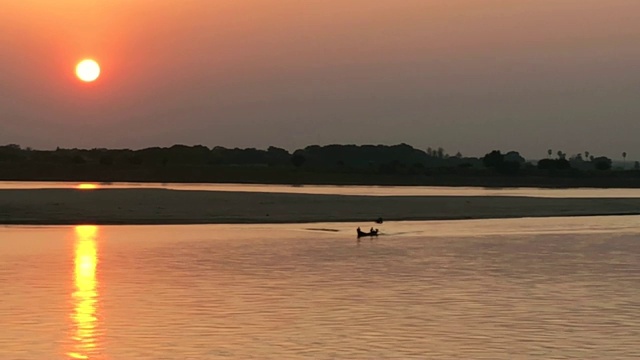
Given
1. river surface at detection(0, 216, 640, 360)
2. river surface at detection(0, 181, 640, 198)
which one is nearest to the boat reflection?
river surface at detection(0, 216, 640, 360)

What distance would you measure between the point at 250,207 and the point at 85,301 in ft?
114

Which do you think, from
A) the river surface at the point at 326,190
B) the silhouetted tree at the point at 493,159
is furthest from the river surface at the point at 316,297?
the silhouetted tree at the point at 493,159

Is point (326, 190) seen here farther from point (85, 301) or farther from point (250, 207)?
point (85, 301)

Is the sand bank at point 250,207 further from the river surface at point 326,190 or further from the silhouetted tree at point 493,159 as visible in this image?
the silhouetted tree at point 493,159

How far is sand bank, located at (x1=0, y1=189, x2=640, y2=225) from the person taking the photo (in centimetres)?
4947

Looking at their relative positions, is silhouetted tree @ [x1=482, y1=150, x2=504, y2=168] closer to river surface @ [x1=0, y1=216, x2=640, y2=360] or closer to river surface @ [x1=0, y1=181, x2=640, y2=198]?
river surface @ [x1=0, y1=181, x2=640, y2=198]

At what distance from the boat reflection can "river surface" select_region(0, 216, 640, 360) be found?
1.5 inches

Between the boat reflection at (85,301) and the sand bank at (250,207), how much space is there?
13700mm

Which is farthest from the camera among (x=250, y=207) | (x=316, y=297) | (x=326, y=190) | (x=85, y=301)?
(x=326, y=190)

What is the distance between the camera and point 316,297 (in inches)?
850

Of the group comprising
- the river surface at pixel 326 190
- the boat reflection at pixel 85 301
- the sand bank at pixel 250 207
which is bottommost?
the boat reflection at pixel 85 301

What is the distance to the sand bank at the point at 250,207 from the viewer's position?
49.5 meters

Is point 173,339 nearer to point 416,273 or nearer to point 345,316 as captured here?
point 345,316

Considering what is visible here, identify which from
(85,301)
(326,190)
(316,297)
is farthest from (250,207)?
(85,301)
